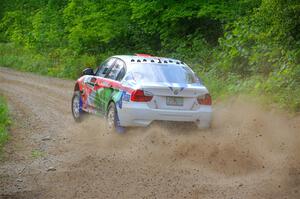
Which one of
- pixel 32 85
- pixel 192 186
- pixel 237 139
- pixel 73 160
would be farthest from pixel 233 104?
pixel 32 85

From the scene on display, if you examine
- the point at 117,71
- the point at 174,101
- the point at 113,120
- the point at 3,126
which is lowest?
the point at 3,126

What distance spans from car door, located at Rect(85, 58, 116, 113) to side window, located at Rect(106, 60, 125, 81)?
8.4 inches

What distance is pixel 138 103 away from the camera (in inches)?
422

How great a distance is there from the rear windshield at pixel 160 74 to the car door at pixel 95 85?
3.11 ft

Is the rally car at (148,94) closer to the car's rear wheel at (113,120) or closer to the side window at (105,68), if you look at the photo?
the car's rear wheel at (113,120)

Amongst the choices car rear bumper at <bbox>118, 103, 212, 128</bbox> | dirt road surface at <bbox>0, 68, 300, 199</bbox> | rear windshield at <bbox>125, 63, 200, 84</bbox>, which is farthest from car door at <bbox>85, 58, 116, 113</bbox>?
car rear bumper at <bbox>118, 103, 212, 128</bbox>

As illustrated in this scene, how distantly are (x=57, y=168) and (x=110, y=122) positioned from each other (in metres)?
2.50

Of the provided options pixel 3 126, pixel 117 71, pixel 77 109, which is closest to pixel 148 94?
pixel 117 71

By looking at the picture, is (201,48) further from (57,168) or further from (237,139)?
(57,168)

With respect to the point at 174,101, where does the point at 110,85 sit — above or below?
above

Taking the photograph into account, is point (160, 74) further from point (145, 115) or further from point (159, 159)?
point (159, 159)

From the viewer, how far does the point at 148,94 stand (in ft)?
35.1

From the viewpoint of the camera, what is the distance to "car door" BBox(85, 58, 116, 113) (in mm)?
12234

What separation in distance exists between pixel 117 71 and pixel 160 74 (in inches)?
39.2
